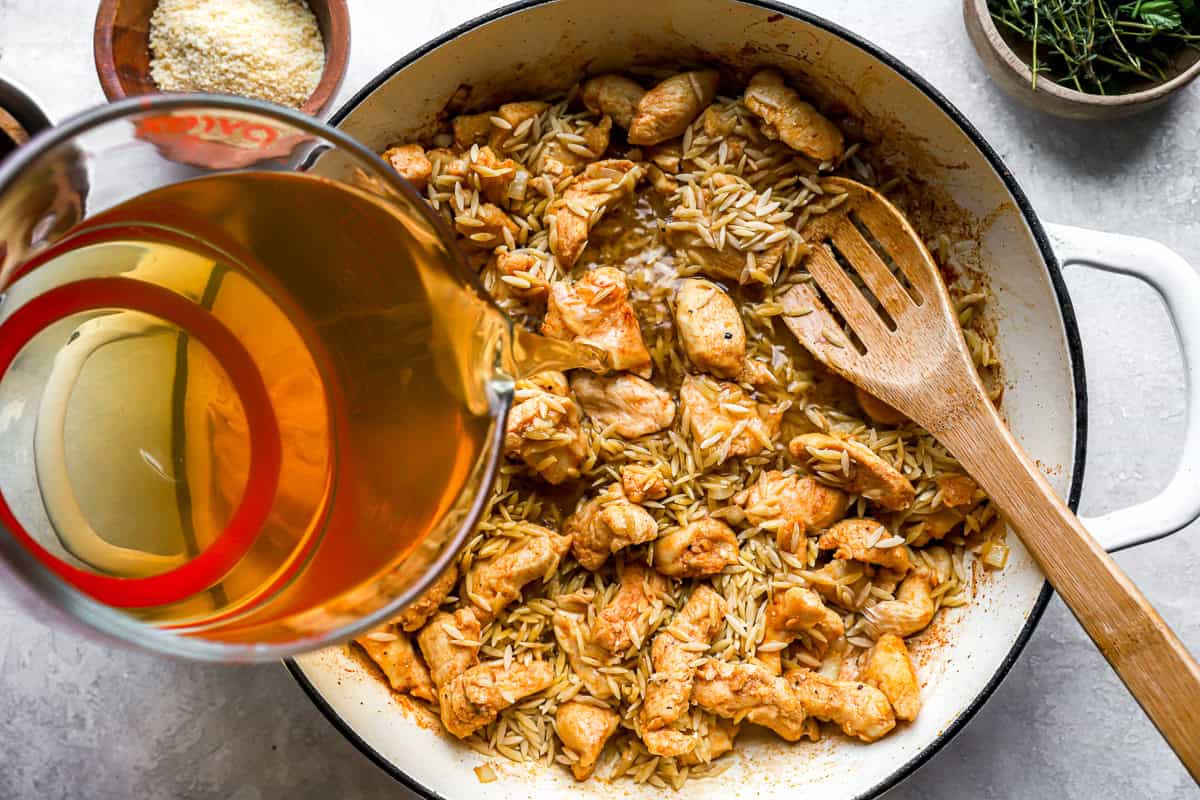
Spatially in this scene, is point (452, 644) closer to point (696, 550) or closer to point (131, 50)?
point (696, 550)

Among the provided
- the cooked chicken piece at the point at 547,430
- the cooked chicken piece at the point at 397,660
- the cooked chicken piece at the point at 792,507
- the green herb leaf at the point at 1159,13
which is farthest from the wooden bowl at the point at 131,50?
the green herb leaf at the point at 1159,13

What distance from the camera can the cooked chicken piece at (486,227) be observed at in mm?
2057

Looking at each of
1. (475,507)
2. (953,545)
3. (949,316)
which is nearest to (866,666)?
(953,545)

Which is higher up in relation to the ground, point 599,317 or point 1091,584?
point 599,317

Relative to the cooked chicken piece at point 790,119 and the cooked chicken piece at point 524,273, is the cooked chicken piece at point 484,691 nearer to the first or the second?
the cooked chicken piece at point 524,273

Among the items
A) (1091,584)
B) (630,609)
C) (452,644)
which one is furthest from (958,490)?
(452,644)

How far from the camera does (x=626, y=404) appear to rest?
2.07 m

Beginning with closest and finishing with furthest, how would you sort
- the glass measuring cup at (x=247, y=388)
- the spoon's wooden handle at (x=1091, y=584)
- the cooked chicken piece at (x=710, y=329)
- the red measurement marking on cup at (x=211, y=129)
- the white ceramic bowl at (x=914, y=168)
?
the red measurement marking on cup at (x=211, y=129), the glass measuring cup at (x=247, y=388), the spoon's wooden handle at (x=1091, y=584), the white ceramic bowl at (x=914, y=168), the cooked chicken piece at (x=710, y=329)

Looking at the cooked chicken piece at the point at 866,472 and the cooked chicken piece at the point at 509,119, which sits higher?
the cooked chicken piece at the point at 509,119

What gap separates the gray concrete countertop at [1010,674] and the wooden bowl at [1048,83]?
0.18ft

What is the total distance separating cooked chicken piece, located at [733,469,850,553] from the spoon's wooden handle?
251 millimetres

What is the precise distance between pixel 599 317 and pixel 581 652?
0.62 meters

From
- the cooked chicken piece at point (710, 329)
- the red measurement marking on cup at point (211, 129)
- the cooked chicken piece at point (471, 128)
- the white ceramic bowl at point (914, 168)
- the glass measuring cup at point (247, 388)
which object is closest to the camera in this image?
the red measurement marking on cup at point (211, 129)

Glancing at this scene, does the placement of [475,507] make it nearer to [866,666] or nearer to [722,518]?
[722,518]
